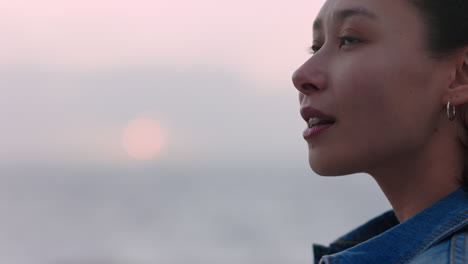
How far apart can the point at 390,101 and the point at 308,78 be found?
430 mm

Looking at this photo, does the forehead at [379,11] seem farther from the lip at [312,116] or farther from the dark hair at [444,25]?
the lip at [312,116]

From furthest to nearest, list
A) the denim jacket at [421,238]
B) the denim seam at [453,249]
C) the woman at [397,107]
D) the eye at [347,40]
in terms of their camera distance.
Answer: the eye at [347,40]
the woman at [397,107]
the denim jacket at [421,238]
the denim seam at [453,249]

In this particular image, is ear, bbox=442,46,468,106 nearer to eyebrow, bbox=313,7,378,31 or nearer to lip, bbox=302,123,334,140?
eyebrow, bbox=313,7,378,31

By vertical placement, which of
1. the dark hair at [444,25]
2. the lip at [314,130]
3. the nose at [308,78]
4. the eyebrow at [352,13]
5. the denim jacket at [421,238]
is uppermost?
the eyebrow at [352,13]

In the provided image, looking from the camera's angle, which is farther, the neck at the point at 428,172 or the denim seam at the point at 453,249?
the neck at the point at 428,172

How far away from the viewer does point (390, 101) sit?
122 inches

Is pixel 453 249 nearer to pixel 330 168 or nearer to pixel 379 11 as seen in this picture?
pixel 330 168

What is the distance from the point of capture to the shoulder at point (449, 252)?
2586 mm

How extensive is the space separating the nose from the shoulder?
95 centimetres

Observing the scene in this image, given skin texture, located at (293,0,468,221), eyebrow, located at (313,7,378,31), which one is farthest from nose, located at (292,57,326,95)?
eyebrow, located at (313,7,378,31)

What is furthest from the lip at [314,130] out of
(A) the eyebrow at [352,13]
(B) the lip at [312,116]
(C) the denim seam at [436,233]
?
(C) the denim seam at [436,233]

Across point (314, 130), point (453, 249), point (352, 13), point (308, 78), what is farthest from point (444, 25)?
point (453, 249)

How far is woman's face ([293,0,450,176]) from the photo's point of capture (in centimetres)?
310

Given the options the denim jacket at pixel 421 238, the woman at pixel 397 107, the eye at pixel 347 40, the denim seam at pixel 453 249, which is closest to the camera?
the denim seam at pixel 453 249
